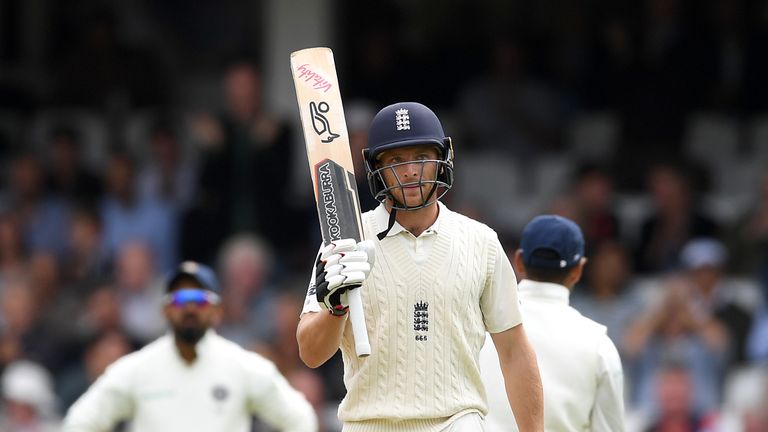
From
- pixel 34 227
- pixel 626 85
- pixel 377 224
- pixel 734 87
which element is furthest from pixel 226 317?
pixel 377 224

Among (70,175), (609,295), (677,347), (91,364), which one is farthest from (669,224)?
(70,175)

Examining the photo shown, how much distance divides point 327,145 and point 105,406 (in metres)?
2.90

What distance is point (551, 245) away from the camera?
6309 mm

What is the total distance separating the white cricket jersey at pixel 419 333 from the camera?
497cm

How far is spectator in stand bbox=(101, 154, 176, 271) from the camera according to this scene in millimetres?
12023

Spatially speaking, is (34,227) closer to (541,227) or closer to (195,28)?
(195,28)

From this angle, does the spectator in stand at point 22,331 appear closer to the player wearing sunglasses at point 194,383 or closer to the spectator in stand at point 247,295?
the spectator in stand at point 247,295

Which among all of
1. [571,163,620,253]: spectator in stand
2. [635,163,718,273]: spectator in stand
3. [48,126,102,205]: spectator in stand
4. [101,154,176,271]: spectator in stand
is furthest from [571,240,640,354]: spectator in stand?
[48,126,102,205]: spectator in stand

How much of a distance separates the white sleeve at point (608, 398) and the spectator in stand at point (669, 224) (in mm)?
4823

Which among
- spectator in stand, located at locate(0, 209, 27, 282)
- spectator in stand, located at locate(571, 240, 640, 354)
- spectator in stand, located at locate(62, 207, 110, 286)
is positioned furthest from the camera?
spectator in stand, located at locate(0, 209, 27, 282)

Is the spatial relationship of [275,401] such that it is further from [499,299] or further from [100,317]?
[100,317]

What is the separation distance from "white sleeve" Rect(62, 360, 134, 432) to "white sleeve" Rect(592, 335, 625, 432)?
2505mm

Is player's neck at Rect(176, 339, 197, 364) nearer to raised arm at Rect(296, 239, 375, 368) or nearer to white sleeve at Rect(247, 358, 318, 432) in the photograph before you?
white sleeve at Rect(247, 358, 318, 432)

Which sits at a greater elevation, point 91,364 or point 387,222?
point 387,222
